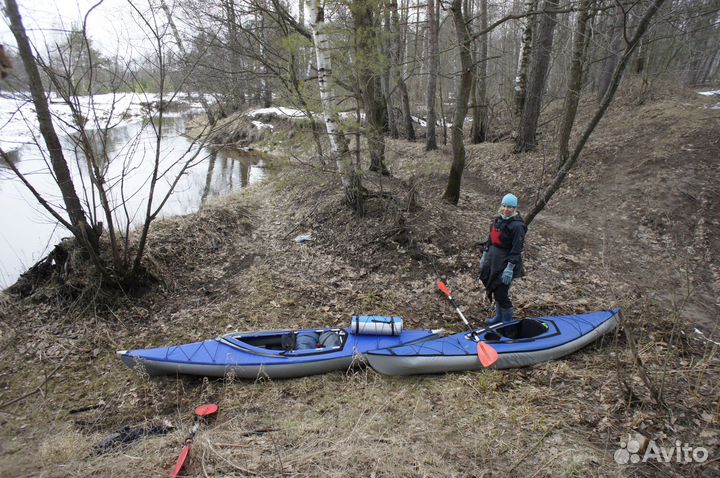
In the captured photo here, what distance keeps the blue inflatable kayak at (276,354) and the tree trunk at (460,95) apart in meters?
4.39

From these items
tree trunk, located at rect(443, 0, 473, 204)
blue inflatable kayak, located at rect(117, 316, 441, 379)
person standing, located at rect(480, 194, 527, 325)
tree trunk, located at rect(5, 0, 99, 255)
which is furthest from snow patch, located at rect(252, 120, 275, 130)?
person standing, located at rect(480, 194, 527, 325)

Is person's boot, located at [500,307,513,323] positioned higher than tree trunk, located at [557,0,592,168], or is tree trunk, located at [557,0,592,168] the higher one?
tree trunk, located at [557,0,592,168]

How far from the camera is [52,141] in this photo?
510cm

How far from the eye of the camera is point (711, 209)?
6902mm

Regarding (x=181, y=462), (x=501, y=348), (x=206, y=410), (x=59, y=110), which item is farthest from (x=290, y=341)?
(x=59, y=110)

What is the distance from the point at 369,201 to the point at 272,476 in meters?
5.77

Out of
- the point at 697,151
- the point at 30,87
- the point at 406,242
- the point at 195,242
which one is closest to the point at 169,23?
the point at 30,87

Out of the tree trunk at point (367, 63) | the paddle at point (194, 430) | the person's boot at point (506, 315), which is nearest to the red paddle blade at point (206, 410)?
the paddle at point (194, 430)

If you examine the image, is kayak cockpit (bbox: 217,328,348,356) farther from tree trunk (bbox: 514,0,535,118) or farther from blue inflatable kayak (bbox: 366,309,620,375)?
tree trunk (bbox: 514,0,535,118)

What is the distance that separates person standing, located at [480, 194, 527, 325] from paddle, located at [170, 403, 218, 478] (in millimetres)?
3666

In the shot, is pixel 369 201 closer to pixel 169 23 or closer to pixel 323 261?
pixel 323 261

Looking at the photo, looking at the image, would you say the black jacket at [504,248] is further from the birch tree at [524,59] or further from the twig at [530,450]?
the birch tree at [524,59]

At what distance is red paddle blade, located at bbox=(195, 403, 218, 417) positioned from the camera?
3.71 meters

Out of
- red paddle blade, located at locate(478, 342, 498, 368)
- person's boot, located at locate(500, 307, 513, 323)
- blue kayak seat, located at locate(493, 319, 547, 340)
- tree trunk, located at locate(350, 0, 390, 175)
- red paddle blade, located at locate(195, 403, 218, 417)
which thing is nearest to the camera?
red paddle blade, located at locate(195, 403, 218, 417)
